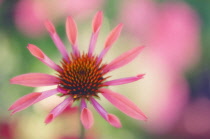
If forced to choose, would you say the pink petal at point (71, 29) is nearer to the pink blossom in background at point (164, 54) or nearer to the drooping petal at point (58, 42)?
the drooping petal at point (58, 42)

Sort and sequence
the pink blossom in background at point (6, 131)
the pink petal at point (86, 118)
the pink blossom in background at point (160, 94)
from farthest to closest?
the pink blossom in background at point (160, 94) < the pink blossom in background at point (6, 131) < the pink petal at point (86, 118)


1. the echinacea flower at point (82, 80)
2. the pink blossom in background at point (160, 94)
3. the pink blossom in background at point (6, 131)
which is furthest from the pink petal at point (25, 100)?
the pink blossom in background at point (160, 94)

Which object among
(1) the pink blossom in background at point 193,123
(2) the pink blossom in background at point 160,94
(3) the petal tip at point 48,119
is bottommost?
(1) the pink blossom in background at point 193,123

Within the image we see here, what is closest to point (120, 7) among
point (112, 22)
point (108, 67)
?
point (112, 22)

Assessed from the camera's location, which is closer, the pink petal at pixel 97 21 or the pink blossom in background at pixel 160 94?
the pink petal at pixel 97 21

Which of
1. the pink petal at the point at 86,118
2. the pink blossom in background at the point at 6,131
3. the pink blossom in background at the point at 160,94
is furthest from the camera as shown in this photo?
the pink blossom in background at the point at 160,94

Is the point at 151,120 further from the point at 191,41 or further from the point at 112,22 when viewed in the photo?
the point at 112,22

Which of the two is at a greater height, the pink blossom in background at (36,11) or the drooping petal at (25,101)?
the drooping petal at (25,101)

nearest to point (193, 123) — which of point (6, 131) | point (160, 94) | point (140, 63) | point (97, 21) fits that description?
point (160, 94)

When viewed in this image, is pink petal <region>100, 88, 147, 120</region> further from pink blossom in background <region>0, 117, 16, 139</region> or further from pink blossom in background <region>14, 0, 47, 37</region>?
pink blossom in background <region>14, 0, 47, 37</region>
